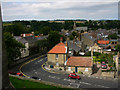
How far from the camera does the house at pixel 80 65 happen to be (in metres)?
29.4

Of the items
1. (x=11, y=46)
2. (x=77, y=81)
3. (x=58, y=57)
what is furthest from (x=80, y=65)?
(x=11, y=46)

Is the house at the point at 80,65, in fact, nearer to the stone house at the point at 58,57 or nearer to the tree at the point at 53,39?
the stone house at the point at 58,57

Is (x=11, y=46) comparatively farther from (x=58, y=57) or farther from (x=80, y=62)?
(x=80, y=62)

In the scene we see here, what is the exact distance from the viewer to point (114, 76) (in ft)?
89.2

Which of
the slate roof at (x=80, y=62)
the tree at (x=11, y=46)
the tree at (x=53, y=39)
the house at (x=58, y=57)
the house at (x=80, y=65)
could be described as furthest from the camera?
the tree at (x=53, y=39)

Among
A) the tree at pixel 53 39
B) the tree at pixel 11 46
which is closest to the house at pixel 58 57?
the tree at pixel 11 46

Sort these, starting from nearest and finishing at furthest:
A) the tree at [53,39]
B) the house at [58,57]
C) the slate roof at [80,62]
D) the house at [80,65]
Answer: the house at [80,65] < the slate roof at [80,62] < the house at [58,57] < the tree at [53,39]

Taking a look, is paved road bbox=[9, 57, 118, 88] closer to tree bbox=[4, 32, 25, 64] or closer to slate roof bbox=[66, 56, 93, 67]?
slate roof bbox=[66, 56, 93, 67]

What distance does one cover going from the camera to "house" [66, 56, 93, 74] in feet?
96.3

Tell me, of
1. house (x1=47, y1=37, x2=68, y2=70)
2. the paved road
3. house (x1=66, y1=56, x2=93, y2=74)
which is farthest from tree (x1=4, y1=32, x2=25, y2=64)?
house (x1=66, y1=56, x2=93, y2=74)

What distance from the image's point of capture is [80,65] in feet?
98.3

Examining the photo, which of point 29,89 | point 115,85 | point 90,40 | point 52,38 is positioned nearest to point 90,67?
point 115,85

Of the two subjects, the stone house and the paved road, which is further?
the stone house

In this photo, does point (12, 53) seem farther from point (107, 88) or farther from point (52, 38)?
point (52, 38)
